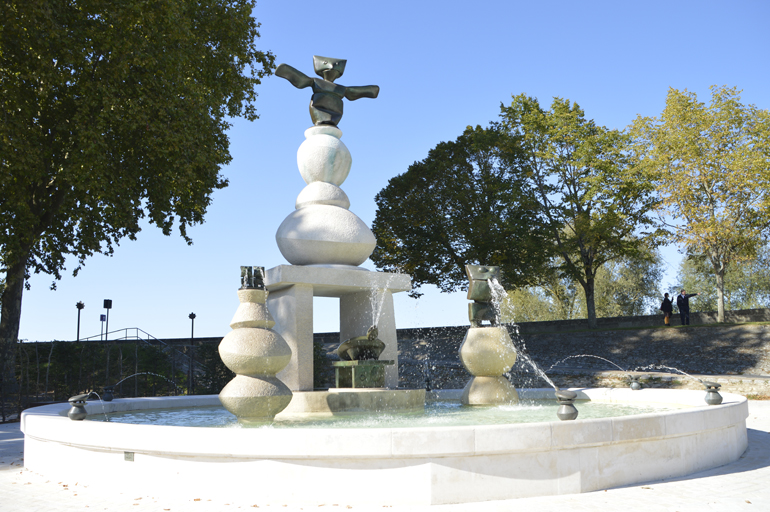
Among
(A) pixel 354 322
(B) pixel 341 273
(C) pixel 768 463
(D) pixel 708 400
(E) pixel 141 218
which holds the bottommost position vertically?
(C) pixel 768 463

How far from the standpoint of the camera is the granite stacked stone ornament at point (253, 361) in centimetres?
805

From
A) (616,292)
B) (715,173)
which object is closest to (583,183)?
(715,173)

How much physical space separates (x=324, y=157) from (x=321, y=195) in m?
0.83

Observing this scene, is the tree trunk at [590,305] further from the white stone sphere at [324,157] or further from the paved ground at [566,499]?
the paved ground at [566,499]

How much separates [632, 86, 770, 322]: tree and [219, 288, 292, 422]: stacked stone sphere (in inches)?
1024

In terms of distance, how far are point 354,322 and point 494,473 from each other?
21.5 ft

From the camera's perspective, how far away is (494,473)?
5980 mm

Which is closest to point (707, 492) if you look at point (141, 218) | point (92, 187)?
point (92, 187)

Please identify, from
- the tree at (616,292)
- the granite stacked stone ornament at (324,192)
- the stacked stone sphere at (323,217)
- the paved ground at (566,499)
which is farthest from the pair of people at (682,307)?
the paved ground at (566,499)

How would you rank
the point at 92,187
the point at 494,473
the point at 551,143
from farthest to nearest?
the point at 551,143 < the point at 92,187 < the point at 494,473

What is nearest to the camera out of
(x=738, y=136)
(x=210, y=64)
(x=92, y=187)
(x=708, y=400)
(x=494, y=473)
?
(x=494, y=473)

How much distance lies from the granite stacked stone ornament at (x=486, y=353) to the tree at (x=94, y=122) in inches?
447

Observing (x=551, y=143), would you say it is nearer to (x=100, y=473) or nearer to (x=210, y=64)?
(x=210, y=64)

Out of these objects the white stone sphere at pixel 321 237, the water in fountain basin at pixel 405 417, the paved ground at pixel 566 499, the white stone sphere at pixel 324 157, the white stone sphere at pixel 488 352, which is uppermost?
the white stone sphere at pixel 324 157
